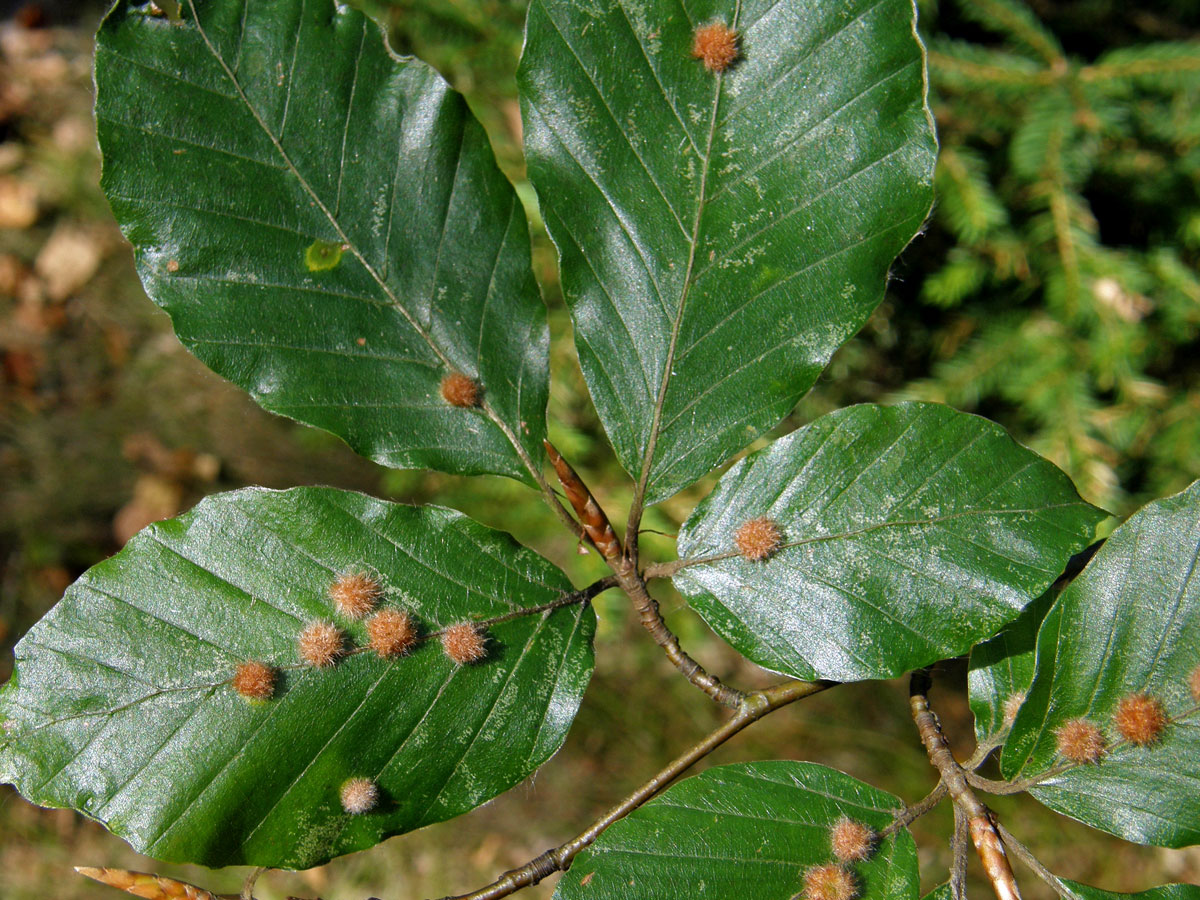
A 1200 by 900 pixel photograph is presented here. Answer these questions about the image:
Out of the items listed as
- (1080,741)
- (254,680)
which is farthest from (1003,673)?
(254,680)

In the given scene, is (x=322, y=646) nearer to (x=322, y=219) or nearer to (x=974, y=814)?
(x=322, y=219)

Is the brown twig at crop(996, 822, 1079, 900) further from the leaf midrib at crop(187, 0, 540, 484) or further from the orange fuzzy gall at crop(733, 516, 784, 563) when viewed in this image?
the leaf midrib at crop(187, 0, 540, 484)

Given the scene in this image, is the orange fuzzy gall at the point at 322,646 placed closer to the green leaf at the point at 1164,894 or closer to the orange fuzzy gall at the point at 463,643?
the orange fuzzy gall at the point at 463,643

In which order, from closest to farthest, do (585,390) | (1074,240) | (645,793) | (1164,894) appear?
(1164,894) < (645,793) < (1074,240) < (585,390)

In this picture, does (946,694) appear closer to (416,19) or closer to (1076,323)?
(1076,323)

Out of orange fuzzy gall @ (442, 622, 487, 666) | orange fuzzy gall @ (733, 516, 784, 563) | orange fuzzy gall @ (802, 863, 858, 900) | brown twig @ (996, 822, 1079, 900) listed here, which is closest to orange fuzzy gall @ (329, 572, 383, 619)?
orange fuzzy gall @ (442, 622, 487, 666)

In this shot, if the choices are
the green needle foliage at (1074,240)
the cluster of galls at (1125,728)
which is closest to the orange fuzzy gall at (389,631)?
the cluster of galls at (1125,728)

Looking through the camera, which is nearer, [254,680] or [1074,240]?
[254,680]
